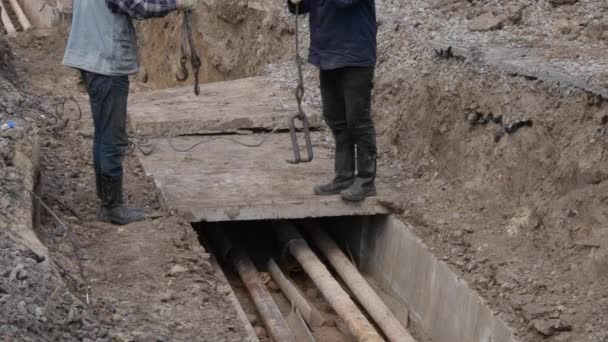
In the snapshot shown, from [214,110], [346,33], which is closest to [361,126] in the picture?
[346,33]

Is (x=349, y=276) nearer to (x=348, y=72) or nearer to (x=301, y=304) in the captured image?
(x=301, y=304)

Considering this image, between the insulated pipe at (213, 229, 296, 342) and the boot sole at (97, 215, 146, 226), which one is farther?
the boot sole at (97, 215, 146, 226)

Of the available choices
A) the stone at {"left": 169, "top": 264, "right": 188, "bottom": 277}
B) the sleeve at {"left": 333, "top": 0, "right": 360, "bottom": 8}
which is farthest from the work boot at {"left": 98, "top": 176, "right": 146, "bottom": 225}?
the sleeve at {"left": 333, "top": 0, "right": 360, "bottom": 8}

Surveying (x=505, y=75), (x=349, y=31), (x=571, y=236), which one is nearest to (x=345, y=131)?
(x=349, y=31)

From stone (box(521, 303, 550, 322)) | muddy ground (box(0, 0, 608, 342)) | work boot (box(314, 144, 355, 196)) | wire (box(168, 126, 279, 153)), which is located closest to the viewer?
muddy ground (box(0, 0, 608, 342))

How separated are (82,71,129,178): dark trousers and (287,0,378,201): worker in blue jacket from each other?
51.7 inches

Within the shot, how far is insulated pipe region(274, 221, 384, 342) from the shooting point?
602 centimetres

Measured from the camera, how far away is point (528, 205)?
6.18m

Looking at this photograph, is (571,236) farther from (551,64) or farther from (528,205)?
(551,64)

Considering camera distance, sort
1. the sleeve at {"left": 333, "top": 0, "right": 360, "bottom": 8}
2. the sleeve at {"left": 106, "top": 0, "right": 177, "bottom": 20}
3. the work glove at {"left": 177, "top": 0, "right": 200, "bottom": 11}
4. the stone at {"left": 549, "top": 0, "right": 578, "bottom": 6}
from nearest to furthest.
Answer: the sleeve at {"left": 106, "top": 0, "right": 177, "bottom": 20}, the work glove at {"left": 177, "top": 0, "right": 200, "bottom": 11}, the sleeve at {"left": 333, "top": 0, "right": 360, "bottom": 8}, the stone at {"left": 549, "top": 0, "right": 578, "bottom": 6}

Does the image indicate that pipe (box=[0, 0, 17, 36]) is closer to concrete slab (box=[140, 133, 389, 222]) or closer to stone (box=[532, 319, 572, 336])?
concrete slab (box=[140, 133, 389, 222])

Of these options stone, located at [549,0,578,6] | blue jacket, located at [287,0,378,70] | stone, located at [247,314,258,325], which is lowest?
stone, located at [247,314,258,325]

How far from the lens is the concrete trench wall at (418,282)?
18.9 feet

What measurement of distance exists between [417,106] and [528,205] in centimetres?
177
